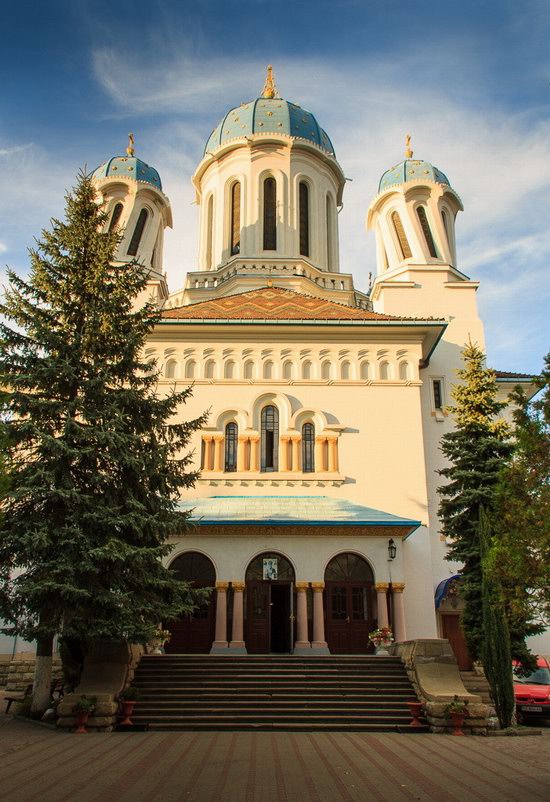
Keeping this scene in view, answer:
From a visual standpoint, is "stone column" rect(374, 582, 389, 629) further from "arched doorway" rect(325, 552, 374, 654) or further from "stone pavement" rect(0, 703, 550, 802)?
"stone pavement" rect(0, 703, 550, 802)

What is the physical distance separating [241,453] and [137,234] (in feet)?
45.6

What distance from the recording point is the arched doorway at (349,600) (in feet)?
58.3

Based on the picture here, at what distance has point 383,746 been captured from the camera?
34.8 feet

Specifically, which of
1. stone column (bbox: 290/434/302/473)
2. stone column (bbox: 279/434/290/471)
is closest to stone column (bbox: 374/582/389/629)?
stone column (bbox: 290/434/302/473)

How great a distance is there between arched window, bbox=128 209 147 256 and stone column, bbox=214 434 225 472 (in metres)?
12.2

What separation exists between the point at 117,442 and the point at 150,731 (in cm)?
504

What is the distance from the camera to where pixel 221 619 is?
17.4 meters

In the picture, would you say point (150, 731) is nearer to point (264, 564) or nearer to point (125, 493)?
point (125, 493)

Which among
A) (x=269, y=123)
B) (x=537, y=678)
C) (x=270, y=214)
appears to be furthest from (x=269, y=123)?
(x=537, y=678)

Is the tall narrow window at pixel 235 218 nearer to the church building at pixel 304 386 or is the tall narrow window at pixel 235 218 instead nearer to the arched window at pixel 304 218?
the church building at pixel 304 386

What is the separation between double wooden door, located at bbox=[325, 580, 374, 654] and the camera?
1769 centimetres

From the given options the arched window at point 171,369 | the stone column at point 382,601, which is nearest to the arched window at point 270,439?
the arched window at point 171,369

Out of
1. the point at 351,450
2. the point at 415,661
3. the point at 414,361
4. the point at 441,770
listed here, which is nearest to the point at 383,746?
the point at 441,770

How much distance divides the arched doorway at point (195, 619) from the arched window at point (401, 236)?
1607 cm
